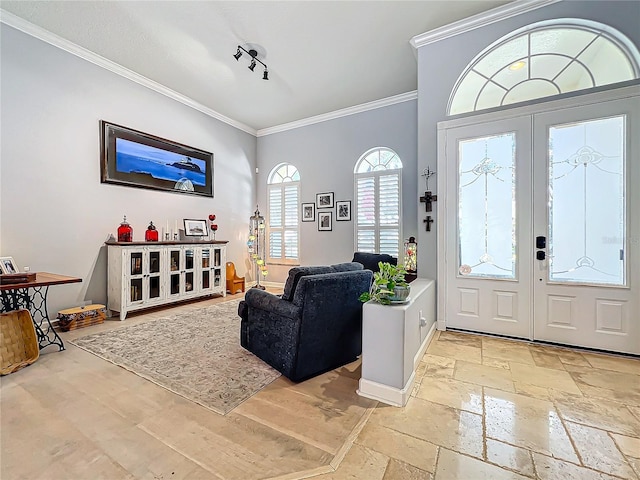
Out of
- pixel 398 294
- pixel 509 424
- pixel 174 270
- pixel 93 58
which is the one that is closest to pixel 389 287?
pixel 398 294

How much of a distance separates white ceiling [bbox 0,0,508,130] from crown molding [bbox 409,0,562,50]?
7 cm

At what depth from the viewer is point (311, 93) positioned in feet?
16.0

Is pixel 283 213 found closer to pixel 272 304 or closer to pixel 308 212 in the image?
pixel 308 212

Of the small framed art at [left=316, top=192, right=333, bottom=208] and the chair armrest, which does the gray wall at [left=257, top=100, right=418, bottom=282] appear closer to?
the small framed art at [left=316, top=192, right=333, bottom=208]

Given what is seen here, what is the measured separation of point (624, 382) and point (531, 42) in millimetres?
3409

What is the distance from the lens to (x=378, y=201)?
523cm

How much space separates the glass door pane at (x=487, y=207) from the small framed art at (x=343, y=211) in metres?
2.42

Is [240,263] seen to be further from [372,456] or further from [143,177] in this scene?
[372,456]

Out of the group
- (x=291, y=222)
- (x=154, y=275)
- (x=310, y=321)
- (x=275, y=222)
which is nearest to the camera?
(x=310, y=321)

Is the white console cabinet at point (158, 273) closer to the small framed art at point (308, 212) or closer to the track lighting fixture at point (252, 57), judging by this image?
the small framed art at point (308, 212)

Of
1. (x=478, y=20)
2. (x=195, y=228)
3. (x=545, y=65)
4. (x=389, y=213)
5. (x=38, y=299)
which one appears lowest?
(x=38, y=299)

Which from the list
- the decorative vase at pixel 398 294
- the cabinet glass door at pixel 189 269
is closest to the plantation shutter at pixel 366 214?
the cabinet glass door at pixel 189 269

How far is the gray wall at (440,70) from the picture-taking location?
2974 millimetres

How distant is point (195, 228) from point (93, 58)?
9.10 ft
